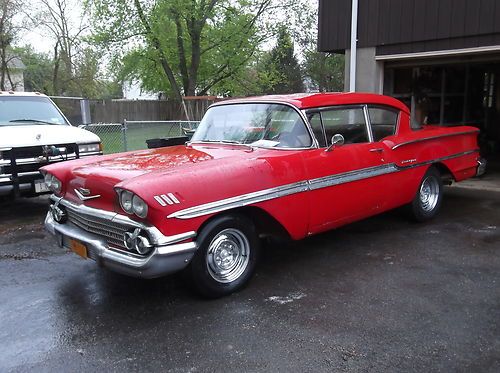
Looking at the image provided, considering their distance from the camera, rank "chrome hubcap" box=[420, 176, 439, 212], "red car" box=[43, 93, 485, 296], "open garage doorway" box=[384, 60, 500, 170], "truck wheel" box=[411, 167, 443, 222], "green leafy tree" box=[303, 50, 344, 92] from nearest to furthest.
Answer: "red car" box=[43, 93, 485, 296] → "truck wheel" box=[411, 167, 443, 222] → "chrome hubcap" box=[420, 176, 439, 212] → "open garage doorway" box=[384, 60, 500, 170] → "green leafy tree" box=[303, 50, 344, 92]

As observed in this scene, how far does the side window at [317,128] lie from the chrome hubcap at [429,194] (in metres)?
2.11

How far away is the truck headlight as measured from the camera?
11.5ft

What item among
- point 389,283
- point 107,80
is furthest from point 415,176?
point 107,80

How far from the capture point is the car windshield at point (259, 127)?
4.66 m

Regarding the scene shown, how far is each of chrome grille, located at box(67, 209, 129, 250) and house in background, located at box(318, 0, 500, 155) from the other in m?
7.30

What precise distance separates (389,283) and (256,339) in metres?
1.57

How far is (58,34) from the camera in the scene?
26781 mm

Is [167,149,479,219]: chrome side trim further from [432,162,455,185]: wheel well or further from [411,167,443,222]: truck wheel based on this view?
[432,162,455,185]: wheel well

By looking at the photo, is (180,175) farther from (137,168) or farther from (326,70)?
(326,70)

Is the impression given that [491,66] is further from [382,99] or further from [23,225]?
[23,225]

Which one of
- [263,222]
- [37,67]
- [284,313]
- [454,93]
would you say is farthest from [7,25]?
[284,313]

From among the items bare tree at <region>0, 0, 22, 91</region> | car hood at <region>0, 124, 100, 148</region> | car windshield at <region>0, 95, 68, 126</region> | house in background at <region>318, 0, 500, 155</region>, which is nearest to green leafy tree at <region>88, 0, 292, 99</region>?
bare tree at <region>0, 0, 22, 91</region>

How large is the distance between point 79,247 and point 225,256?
1241mm

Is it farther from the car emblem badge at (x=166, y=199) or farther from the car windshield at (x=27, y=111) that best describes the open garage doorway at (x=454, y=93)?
the car emblem badge at (x=166, y=199)
